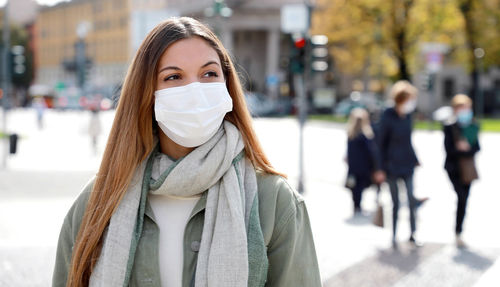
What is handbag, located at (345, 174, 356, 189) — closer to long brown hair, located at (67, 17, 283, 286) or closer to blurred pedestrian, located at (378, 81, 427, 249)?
blurred pedestrian, located at (378, 81, 427, 249)

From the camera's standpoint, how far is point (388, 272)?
7.50 meters

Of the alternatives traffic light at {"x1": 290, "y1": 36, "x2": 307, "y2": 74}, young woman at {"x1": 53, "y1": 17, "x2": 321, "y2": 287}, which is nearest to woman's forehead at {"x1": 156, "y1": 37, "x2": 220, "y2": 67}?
young woman at {"x1": 53, "y1": 17, "x2": 321, "y2": 287}

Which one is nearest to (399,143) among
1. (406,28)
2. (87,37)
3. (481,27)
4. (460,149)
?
(460,149)

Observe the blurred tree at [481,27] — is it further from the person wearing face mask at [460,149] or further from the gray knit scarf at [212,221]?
the gray knit scarf at [212,221]

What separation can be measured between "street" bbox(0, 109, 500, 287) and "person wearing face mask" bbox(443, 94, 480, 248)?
1.69ft

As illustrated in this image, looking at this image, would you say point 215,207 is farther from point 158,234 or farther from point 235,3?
point 235,3

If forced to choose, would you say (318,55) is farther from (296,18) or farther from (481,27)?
(481,27)

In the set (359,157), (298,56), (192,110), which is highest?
(298,56)

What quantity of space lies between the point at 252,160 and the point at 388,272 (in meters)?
5.42

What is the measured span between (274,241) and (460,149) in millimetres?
7034

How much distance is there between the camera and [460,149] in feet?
29.3

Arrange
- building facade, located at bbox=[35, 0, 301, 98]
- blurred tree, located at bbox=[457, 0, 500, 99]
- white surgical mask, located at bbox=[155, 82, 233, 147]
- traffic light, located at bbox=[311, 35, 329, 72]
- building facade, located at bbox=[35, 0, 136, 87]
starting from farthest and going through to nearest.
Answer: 1. building facade, located at bbox=[35, 0, 136, 87]
2. building facade, located at bbox=[35, 0, 301, 98]
3. blurred tree, located at bbox=[457, 0, 500, 99]
4. traffic light, located at bbox=[311, 35, 329, 72]
5. white surgical mask, located at bbox=[155, 82, 233, 147]

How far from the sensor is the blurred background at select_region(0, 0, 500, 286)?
26.1 feet

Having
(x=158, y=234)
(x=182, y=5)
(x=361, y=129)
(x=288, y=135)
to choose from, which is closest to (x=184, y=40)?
(x=158, y=234)
